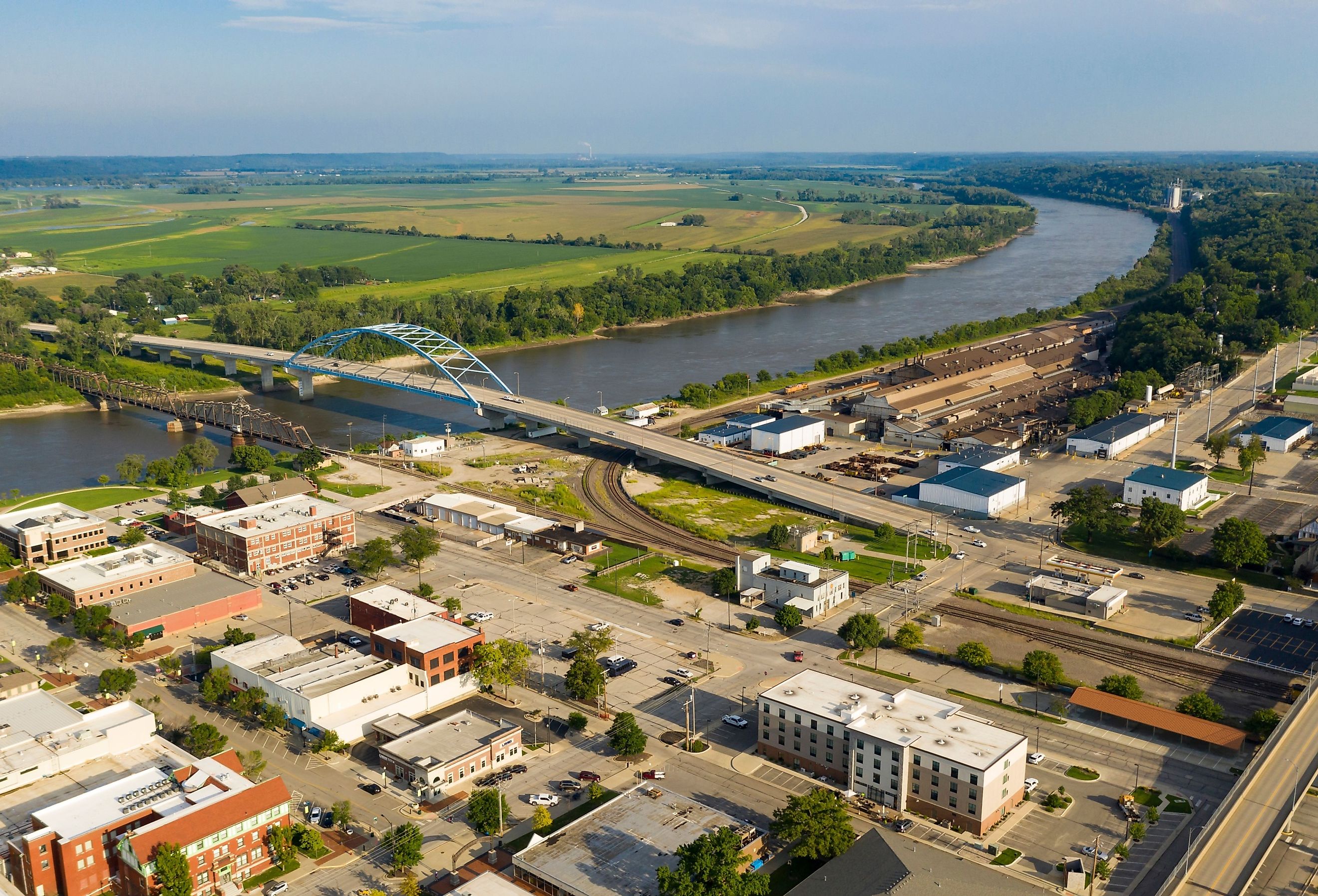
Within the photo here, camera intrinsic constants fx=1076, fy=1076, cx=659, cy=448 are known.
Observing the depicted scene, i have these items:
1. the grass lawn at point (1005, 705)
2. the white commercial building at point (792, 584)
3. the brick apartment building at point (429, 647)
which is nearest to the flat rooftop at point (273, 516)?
the brick apartment building at point (429, 647)

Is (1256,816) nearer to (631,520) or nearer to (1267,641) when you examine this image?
(1267,641)

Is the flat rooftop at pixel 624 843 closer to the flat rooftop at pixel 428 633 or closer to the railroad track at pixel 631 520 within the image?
the flat rooftop at pixel 428 633

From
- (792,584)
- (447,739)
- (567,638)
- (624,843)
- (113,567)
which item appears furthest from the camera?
(113,567)

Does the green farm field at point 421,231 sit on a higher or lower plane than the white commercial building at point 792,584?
higher

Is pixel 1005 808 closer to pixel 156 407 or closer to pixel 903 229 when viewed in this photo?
pixel 156 407

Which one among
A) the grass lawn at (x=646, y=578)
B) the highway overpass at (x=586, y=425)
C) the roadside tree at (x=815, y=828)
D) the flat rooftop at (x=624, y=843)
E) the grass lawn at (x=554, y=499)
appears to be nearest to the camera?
the flat rooftop at (x=624, y=843)

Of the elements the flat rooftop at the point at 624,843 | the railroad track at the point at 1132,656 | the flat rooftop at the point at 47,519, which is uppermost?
the flat rooftop at the point at 47,519

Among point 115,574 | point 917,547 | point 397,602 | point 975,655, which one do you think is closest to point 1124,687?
point 975,655
